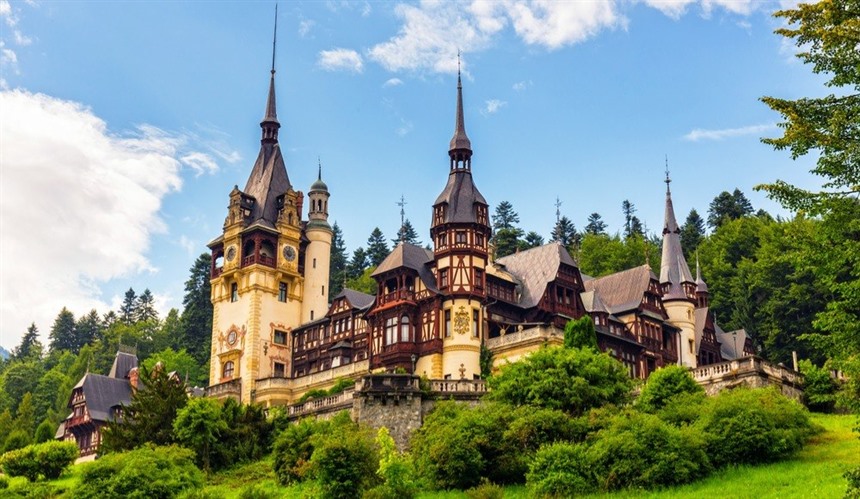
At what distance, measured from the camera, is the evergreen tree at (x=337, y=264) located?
116 m

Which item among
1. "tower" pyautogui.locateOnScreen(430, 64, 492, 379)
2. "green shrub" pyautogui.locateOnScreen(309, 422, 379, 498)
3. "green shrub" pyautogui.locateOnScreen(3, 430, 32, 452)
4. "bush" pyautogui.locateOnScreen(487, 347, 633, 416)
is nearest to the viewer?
"green shrub" pyautogui.locateOnScreen(309, 422, 379, 498)

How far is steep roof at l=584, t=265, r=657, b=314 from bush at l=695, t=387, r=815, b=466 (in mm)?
32273

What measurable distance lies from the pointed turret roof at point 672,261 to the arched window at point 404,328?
23292 millimetres

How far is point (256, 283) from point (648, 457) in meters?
43.1

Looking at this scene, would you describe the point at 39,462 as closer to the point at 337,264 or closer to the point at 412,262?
the point at 412,262

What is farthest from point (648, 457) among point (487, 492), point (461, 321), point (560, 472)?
point (461, 321)

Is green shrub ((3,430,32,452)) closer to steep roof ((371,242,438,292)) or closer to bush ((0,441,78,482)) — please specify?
bush ((0,441,78,482))

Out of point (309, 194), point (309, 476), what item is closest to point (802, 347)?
point (309, 194)

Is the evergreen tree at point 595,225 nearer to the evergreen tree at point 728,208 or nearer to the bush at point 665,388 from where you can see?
the evergreen tree at point 728,208

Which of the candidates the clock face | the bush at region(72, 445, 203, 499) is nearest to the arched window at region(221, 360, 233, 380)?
the clock face

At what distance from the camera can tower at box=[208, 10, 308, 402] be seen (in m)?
75.6

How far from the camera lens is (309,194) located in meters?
82.9

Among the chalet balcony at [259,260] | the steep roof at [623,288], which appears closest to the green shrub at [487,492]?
the steep roof at [623,288]

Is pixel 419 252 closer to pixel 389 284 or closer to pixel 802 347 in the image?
pixel 389 284
